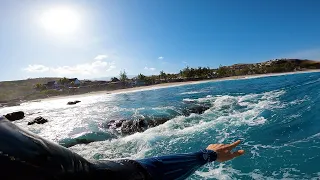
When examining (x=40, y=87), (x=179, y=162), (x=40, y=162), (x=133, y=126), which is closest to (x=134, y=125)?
(x=133, y=126)

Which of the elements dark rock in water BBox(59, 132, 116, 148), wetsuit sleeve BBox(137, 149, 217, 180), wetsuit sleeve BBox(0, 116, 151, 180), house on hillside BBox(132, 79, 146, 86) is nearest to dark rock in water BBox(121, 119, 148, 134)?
dark rock in water BBox(59, 132, 116, 148)

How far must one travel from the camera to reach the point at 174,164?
2980 mm

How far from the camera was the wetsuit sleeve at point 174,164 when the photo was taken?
2.66 meters

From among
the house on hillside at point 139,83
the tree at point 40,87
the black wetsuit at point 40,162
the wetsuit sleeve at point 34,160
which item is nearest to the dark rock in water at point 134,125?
the black wetsuit at point 40,162

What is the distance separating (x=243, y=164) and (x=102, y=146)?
7.29 m

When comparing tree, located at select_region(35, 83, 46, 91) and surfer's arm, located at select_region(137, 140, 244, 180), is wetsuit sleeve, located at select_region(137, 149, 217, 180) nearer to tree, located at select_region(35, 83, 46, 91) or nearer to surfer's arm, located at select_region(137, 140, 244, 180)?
surfer's arm, located at select_region(137, 140, 244, 180)

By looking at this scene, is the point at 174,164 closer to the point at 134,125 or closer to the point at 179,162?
the point at 179,162

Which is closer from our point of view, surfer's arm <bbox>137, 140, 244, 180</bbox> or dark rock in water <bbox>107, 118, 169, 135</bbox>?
surfer's arm <bbox>137, 140, 244, 180</bbox>

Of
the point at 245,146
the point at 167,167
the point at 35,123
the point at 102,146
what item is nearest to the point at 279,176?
the point at 245,146

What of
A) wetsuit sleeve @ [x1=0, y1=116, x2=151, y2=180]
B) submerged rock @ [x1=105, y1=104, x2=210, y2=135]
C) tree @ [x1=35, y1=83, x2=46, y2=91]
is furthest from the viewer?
tree @ [x1=35, y1=83, x2=46, y2=91]

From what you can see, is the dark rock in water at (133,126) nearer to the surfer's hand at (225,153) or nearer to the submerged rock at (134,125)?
the submerged rock at (134,125)

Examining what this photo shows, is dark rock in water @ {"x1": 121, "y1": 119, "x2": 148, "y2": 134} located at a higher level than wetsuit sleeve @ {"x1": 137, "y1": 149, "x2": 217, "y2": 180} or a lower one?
lower

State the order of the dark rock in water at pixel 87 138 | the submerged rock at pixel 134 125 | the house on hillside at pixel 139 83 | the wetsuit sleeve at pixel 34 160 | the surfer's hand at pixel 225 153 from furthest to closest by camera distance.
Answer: the house on hillside at pixel 139 83, the submerged rock at pixel 134 125, the dark rock in water at pixel 87 138, the surfer's hand at pixel 225 153, the wetsuit sleeve at pixel 34 160

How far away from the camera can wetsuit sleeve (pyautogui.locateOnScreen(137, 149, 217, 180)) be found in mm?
2660
